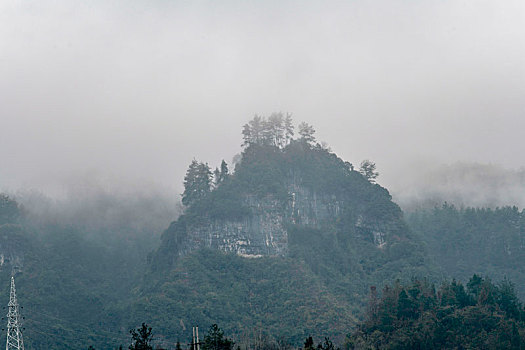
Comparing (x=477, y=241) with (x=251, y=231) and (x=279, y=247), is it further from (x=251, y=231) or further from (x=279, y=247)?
(x=251, y=231)

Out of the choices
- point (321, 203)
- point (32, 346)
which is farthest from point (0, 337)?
point (321, 203)

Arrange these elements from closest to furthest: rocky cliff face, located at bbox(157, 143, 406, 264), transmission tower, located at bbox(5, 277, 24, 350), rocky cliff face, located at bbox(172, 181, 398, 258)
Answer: transmission tower, located at bbox(5, 277, 24, 350), rocky cliff face, located at bbox(172, 181, 398, 258), rocky cliff face, located at bbox(157, 143, 406, 264)

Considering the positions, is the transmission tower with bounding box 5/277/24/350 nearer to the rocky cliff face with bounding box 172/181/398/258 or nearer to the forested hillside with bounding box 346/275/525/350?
the forested hillside with bounding box 346/275/525/350

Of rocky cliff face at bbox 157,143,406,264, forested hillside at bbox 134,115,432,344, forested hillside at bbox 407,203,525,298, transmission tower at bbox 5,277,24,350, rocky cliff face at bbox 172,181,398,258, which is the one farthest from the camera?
forested hillside at bbox 407,203,525,298

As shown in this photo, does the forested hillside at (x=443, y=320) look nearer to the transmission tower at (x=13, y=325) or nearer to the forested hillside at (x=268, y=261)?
the forested hillside at (x=268, y=261)

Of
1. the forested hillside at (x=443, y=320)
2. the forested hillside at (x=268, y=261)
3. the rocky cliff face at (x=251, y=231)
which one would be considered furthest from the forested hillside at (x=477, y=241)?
the forested hillside at (x=443, y=320)

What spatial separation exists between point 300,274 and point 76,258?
43.9 metres

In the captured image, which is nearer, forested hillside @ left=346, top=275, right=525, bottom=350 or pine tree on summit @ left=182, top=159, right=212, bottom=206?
forested hillside @ left=346, top=275, right=525, bottom=350

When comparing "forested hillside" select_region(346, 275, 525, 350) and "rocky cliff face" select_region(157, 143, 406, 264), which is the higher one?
"rocky cliff face" select_region(157, 143, 406, 264)

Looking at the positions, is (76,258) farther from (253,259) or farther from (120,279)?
(253,259)

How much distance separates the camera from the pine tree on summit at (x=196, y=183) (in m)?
152

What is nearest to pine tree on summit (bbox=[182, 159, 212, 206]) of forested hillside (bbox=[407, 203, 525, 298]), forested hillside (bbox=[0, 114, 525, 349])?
forested hillside (bbox=[0, 114, 525, 349])

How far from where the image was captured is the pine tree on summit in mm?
152500

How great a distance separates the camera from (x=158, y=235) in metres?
169
